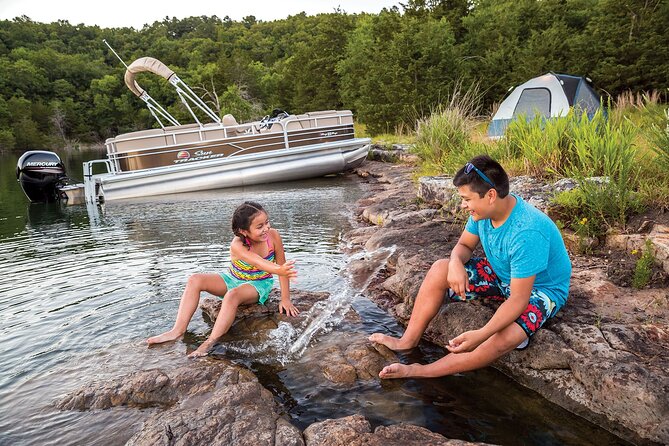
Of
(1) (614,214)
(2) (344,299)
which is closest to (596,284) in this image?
(1) (614,214)

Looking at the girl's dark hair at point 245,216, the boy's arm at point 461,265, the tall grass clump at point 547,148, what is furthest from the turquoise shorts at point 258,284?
the tall grass clump at point 547,148

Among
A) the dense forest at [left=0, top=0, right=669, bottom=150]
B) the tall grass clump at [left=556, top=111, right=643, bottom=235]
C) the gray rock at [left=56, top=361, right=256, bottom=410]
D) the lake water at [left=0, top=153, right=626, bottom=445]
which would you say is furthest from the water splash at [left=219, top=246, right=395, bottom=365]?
the dense forest at [left=0, top=0, right=669, bottom=150]

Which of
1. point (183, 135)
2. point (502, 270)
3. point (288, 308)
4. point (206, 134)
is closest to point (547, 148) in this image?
point (502, 270)

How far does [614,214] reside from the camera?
4062mm

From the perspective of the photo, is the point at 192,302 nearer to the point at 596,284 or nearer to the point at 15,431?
the point at 15,431

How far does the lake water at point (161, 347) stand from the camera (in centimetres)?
257

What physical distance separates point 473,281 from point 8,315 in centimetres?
478

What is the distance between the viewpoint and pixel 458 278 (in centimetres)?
289

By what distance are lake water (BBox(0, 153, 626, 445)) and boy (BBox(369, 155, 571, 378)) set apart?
281mm

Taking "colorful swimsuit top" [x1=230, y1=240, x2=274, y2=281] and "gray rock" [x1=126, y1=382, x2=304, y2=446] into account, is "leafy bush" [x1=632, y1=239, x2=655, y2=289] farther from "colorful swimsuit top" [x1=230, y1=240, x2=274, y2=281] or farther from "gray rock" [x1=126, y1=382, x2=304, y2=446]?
"colorful swimsuit top" [x1=230, y1=240, x2=274, y2=281]

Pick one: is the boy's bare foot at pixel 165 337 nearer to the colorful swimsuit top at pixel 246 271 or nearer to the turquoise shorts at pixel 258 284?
the turquoise shorts at pixel 258 284

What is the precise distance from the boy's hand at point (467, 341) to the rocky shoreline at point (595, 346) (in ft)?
1.60

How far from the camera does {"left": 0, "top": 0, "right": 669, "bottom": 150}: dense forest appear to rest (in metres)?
18.0

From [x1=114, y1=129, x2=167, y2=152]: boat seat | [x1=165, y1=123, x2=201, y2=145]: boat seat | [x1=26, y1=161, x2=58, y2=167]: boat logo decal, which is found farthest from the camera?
[x1=165, y1=123, x2=201, y2=145]: boat seat
